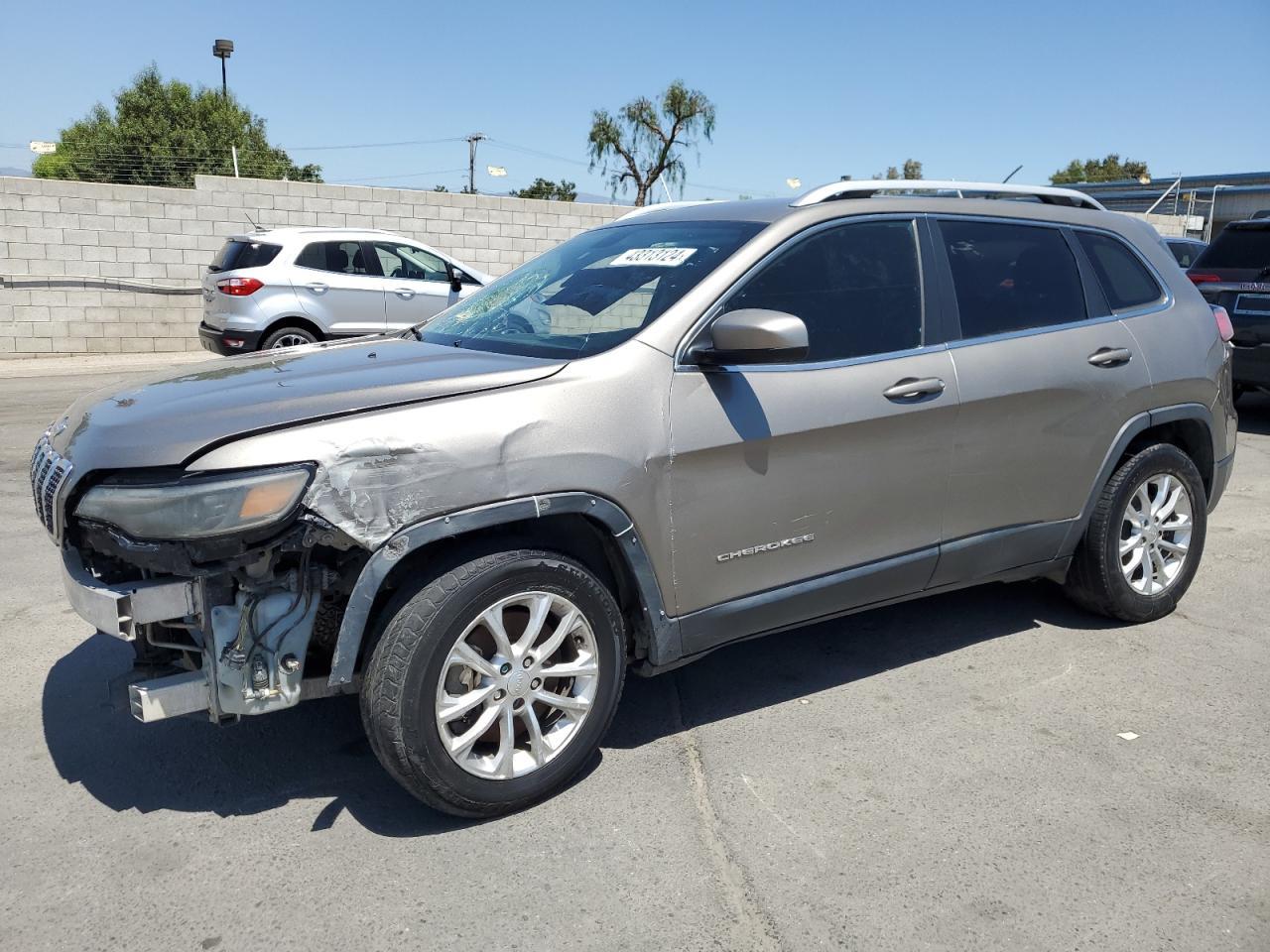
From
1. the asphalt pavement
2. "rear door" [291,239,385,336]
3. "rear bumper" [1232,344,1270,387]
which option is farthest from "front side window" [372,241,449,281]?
the asphalt pavement

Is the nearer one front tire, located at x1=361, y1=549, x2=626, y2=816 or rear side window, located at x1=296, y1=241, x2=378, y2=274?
front tire, located at x1=361, y1=549, x2=626, y2=816

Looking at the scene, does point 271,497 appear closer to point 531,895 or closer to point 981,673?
point 531,895

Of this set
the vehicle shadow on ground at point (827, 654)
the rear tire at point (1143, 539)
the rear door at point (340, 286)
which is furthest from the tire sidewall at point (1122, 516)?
the rear door at point (340, 286)

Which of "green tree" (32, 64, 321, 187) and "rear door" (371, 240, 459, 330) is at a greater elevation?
"green tree" (32, 64, 321, 187)

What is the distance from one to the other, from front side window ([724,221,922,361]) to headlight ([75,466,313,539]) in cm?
158

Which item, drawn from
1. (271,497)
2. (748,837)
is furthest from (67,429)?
(748,837)

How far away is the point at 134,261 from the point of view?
16.1 metres

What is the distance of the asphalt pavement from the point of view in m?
2.77

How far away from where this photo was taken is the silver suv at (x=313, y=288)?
40.0 feet

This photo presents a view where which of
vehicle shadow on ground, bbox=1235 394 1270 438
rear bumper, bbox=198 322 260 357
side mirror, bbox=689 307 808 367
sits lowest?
vehicle shadow on ground, bbox=1235 394 1270 438

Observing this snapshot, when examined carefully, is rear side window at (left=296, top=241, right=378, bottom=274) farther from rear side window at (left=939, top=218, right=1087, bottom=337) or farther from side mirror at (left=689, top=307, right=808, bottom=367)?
side mirror at (left=689, top=307, right=808, bottom=367)

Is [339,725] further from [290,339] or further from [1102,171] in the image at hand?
[1102,171]

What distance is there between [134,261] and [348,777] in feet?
48.5

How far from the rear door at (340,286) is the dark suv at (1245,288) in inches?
347
